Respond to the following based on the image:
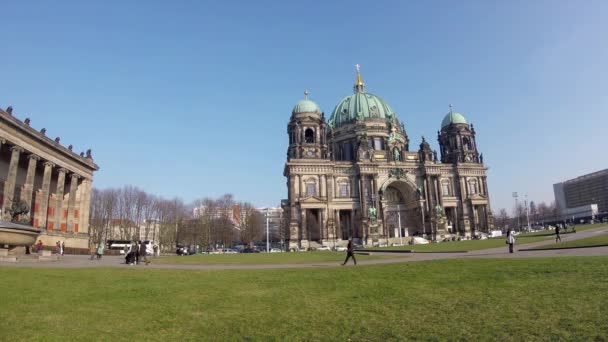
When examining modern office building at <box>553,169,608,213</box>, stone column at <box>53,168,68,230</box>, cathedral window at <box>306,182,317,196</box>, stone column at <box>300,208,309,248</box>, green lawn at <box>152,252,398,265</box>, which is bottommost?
green lawn at <box>152,252,398,265</box>

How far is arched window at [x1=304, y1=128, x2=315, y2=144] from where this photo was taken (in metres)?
80.8

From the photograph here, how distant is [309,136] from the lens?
268 feet

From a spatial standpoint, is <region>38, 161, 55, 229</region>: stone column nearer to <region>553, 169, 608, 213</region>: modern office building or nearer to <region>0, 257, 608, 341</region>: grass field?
<region>0, 257, 608, 341</region>: grass field

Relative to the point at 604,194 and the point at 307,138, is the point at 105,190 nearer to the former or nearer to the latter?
the point at 307,138

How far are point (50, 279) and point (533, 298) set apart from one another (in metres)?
16.1

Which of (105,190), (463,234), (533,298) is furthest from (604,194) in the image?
(533,298)

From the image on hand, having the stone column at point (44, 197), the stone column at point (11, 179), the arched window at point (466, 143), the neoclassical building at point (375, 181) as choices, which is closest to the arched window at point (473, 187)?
the neoclassical building at point (375, 181)

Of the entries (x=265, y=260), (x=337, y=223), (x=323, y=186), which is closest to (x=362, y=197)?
(x=337, y=223)

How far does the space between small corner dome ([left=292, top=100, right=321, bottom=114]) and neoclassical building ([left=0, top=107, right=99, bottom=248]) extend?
129 feet

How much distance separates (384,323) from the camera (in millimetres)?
7777

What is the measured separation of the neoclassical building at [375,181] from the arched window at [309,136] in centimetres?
21

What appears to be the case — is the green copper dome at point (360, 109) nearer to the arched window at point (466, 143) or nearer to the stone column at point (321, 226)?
the arched window at point (466, 143)

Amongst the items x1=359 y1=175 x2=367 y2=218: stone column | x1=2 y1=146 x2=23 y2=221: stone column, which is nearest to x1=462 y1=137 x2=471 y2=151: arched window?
x1=359 y1=175 x2=367 y2=218: stone column

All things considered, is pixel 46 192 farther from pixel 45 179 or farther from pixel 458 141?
pixel 458 141
